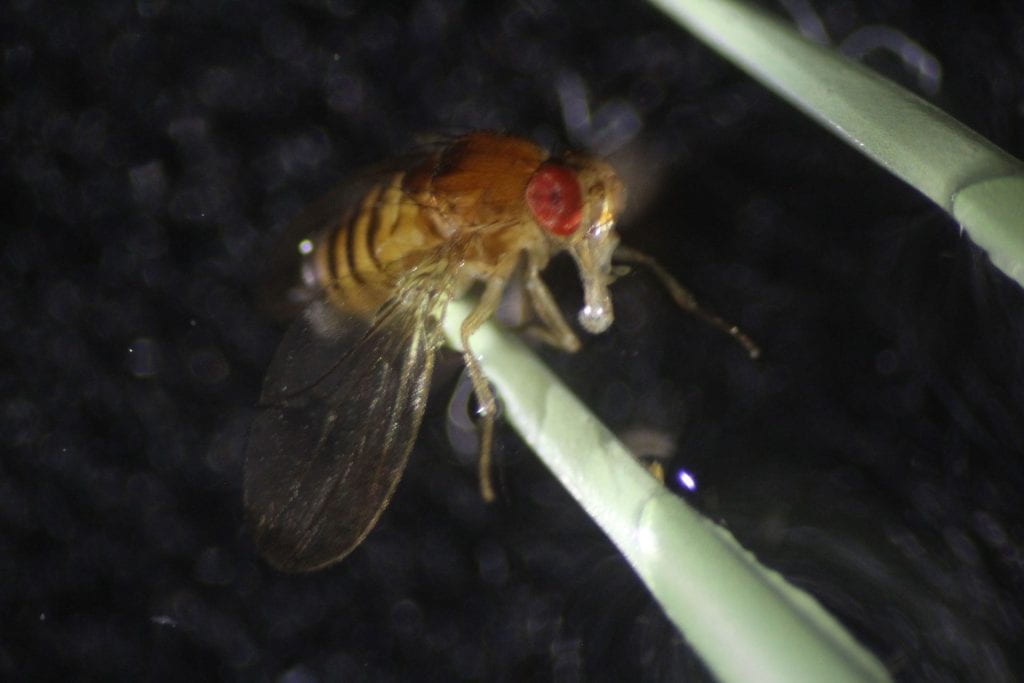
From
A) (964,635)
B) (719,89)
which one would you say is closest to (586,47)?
(719,89)

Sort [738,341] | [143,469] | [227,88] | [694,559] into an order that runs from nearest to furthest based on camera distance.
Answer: [694,559]
[738,341]
[143,469]
[227,88]

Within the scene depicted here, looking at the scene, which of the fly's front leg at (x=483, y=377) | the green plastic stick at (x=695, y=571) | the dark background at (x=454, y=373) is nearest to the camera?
the green plastic stick at (x=695, y=571)

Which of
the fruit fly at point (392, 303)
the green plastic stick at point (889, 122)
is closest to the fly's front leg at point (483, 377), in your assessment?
the fruit fly at point (392, 303)

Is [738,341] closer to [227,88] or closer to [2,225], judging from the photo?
[227,88]

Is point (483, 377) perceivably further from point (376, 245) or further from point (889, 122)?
point (889, 122)

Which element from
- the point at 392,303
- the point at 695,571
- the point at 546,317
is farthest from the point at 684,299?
the point at 695,571

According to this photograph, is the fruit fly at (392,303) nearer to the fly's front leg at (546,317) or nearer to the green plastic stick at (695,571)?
the fly's front leg at (546,317)
